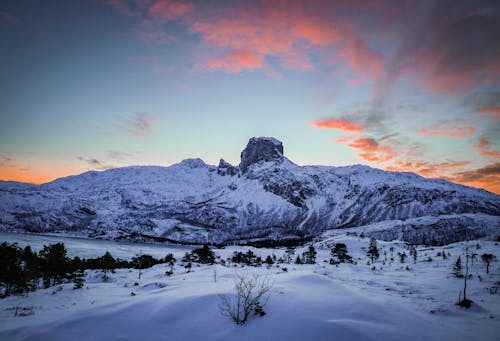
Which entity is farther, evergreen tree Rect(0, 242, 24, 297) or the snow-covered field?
evergreen tree Rect(0, 242, 24, 297)

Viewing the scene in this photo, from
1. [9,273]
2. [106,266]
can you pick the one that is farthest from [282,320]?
[9,273]

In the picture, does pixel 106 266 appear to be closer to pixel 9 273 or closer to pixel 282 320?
pixel 9 273

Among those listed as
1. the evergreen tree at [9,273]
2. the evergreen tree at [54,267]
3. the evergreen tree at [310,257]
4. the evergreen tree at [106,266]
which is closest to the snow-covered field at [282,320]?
the evergreen tree at [9,273]

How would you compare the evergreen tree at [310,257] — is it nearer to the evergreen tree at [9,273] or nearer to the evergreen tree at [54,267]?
the evergreen tree at [54,267]

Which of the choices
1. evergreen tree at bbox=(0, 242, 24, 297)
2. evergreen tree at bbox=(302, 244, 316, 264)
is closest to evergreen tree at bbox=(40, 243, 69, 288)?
evergreen tree at bbox=(0, 242, 24, 297)

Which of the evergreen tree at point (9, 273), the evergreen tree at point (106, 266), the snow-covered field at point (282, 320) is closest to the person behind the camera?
the snow-covered field at point (282, 320)

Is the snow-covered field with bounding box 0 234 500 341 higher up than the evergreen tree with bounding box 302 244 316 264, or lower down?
higher up

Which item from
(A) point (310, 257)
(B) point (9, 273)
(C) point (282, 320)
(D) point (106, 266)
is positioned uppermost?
(C) point (282, 320)

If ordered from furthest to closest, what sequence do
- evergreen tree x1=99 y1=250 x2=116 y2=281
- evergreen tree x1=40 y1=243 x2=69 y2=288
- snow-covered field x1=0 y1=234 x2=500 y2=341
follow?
evergreen tree x1=40 y1=243 x2=69 y2=288, evergreen tree x1=99 y1=250 x2=116 y2=281, snow-covered field x1=0 y1=234 x2=500 y2=341

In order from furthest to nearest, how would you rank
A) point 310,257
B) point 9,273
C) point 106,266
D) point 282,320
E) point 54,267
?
point 310,257 → point 106,266 → point 54,267 → point 9,273 → point 282,320

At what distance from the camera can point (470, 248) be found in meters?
43.9

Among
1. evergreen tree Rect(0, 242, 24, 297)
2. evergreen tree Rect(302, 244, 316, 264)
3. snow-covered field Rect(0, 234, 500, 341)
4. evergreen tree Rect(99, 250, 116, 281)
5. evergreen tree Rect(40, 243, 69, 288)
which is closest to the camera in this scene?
snow-covered field Rect(0, 234, 500, 341)

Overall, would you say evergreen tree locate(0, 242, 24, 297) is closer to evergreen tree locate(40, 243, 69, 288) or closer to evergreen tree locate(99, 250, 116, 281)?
evergreen tree locate(40, 243, 69, 288)

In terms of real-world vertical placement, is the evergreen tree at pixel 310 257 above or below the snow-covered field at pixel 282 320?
below
